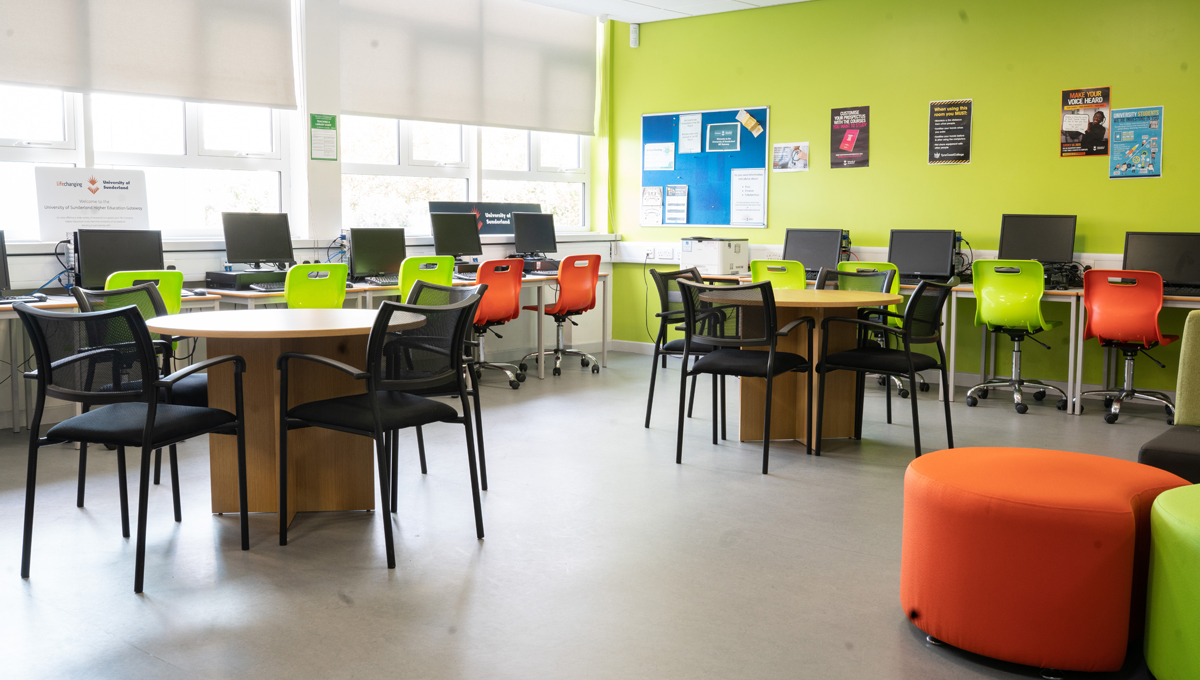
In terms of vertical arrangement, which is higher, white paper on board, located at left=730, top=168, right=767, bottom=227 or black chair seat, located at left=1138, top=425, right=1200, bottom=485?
white paper on board, located at left=730, top=168, right=767, bottom=227

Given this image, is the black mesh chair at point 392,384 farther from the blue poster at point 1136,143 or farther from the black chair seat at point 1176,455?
the blue poster at point 1136,143

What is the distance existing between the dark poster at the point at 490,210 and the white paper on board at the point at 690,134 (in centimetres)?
137

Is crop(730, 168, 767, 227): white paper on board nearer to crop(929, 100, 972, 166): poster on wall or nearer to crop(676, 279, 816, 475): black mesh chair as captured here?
crop(929, 100, 972, 166): poster on wall

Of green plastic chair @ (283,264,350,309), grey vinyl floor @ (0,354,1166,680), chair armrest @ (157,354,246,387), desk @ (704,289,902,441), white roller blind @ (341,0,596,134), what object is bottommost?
grey vinyl floor @ (0,354,1166,680)

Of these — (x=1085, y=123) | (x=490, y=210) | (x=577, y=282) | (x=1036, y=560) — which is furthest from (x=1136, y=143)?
(x=1036, y=560)

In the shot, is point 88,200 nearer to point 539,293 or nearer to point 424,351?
point 539,293

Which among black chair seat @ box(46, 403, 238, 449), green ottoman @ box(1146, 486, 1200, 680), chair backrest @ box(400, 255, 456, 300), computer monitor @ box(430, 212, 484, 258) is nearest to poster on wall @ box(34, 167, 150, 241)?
chair backrest @ box(400, 255, 456, 300)

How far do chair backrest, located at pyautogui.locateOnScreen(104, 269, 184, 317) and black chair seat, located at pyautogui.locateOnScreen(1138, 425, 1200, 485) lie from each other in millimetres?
4145

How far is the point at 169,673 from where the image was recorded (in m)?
2.25

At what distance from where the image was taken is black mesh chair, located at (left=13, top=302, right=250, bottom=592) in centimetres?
272

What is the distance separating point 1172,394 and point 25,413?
21.8 feet

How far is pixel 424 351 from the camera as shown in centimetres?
312

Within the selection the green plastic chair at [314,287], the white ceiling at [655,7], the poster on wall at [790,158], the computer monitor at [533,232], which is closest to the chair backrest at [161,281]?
the green plastic chair at [314,287]

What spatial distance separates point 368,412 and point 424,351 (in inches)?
10.7
